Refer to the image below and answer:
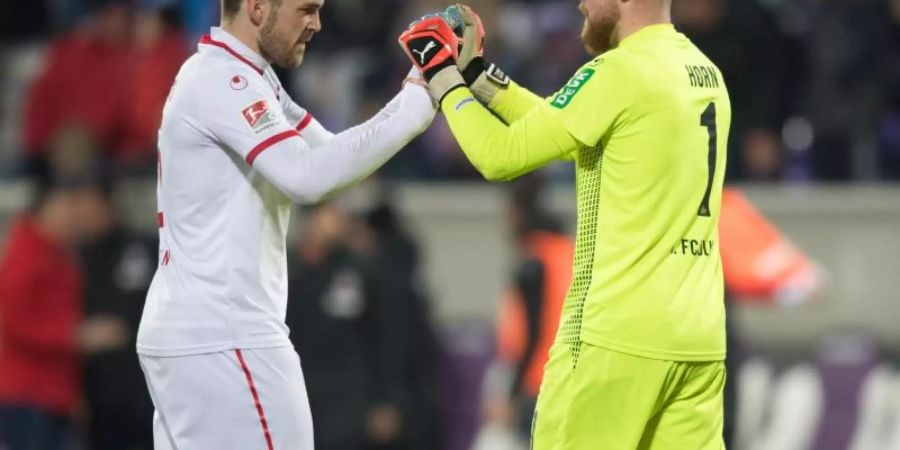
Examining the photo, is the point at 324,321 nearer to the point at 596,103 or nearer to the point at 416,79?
the point at 416,79

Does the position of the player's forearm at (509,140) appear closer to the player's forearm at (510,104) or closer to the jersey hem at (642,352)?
the player's forearm at (510,104)

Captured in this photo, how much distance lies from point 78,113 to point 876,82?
190 inches

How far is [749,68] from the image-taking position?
34.4 ft

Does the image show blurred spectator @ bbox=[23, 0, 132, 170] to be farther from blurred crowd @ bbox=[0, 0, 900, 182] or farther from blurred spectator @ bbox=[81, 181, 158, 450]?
blurred spectator @ bbox=[81, 181, 158, 450]

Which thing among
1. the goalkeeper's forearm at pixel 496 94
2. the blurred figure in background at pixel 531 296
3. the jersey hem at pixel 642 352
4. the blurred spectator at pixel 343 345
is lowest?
the blurred spectator at pixel 343 345

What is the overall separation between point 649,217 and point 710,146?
0.30 meters

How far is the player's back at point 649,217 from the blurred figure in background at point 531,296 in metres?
2.99

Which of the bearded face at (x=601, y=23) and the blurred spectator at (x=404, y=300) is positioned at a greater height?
the bearded face at (x=601, y=23)

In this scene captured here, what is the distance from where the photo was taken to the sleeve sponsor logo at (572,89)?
4.98 metres

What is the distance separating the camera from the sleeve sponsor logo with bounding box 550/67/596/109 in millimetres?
4980

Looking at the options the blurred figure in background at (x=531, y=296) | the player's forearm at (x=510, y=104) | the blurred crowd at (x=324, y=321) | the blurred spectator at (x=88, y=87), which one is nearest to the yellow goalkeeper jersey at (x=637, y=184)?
the player's forearm at (x=510, y=104)

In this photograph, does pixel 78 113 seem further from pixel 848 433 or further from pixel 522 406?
pixel 848 433

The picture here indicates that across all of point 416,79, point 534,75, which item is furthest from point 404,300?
point 416,79

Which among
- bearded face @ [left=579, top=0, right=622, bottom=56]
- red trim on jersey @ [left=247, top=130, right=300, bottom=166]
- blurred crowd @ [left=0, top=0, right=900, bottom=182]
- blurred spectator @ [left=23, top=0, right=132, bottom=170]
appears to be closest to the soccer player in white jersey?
red trim on jersey @ [left=247, top=130, right=300, bottom=166]
